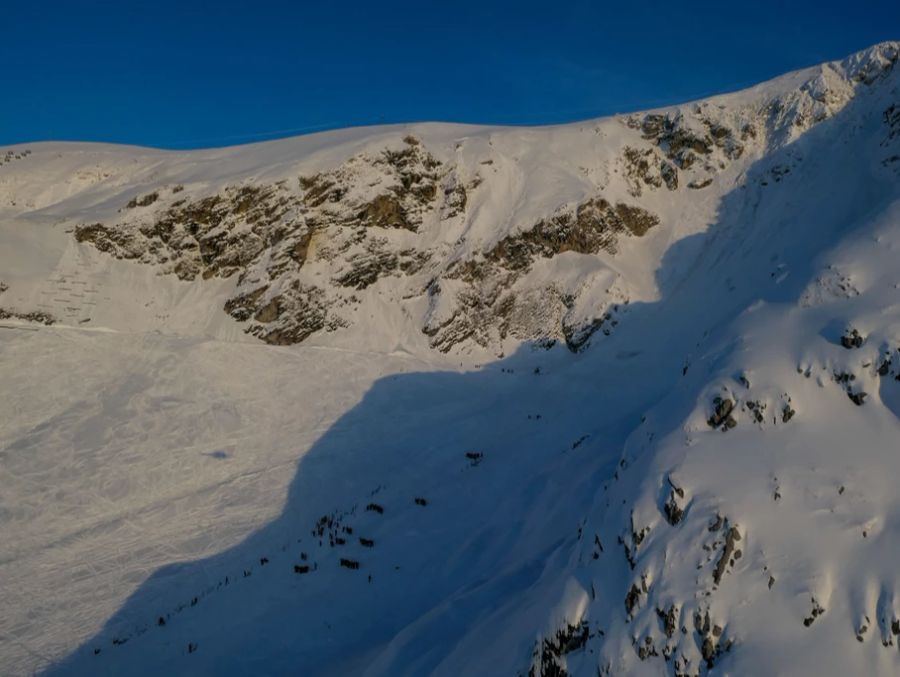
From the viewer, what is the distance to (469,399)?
28.3 metres

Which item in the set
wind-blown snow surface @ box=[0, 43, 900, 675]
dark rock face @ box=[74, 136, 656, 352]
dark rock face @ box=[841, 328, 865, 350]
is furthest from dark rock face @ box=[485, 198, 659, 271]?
dark rock face @ box=[841, 328, 865, 350]

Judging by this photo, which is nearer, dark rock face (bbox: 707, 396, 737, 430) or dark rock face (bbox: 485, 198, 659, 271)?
dark rock face (bbox: 707, 396, 737, 430)

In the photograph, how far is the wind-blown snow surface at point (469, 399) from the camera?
7.57 meters

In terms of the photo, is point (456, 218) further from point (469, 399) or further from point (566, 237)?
point (469, 399)

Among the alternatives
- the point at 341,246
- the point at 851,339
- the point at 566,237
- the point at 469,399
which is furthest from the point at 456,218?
the point at 851,339

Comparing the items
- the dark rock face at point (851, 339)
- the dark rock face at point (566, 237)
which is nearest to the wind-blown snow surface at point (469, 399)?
the dark rock face at point (851, 339)

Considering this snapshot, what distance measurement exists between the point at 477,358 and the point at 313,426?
40.1ft

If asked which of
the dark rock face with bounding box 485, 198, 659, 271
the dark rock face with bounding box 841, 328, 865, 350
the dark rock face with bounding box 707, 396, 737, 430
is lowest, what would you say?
the dark rock face with bounding box 707, 396, 737, 430

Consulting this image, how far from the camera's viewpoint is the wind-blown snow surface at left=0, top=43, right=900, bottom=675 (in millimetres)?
7566

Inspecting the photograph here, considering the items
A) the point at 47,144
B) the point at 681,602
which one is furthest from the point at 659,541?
the point at 47,144

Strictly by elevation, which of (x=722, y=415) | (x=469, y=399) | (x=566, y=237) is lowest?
(x=469, y=399)

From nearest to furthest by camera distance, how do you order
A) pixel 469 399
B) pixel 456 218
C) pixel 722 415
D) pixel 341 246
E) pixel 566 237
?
pixel 722 415 → pixel 469 399 → pixel 566 237 → pixel 341 246 → pixel 456 218

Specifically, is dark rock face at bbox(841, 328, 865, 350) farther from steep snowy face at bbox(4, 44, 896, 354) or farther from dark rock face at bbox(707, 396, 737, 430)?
steep snowy face at bbox(4, 44, 896, 354)

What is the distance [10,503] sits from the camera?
19.4 metres
